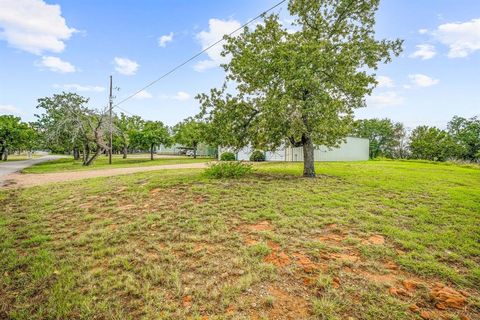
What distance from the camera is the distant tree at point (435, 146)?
35.8m

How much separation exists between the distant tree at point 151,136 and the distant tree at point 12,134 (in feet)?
42.6

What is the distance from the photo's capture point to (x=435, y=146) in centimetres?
3634

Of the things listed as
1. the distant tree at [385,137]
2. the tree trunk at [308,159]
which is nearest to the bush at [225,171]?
the tree trunk at [308,159]

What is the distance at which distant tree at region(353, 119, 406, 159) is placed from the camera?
45531 mm

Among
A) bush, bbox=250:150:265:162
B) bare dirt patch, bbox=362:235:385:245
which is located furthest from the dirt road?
bush, bbox=250:150:265:162

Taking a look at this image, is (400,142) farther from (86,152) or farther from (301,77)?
(86,152)

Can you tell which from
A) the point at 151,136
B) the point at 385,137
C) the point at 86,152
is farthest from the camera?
the point at 385,137

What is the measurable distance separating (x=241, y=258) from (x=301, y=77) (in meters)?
6.07

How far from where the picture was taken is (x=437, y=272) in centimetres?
291

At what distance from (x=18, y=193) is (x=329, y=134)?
35.5 feet

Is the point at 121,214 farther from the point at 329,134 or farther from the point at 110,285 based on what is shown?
the point at 329,134

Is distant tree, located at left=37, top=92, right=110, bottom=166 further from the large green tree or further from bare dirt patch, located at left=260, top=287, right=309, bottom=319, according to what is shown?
bare dirt patch, located at left=260, top=287, right=309, bottom=319

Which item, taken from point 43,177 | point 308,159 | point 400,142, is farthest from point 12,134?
point 400,142

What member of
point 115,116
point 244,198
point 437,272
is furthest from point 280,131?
point 115,116
